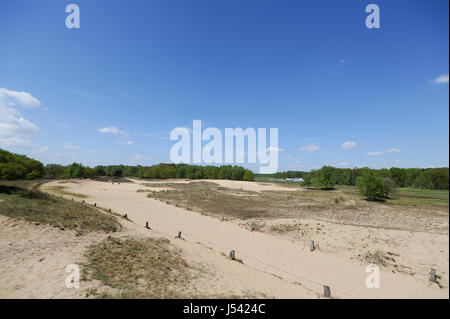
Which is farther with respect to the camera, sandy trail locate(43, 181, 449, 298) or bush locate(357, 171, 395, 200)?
bush locate(357, 171, 395, 200)

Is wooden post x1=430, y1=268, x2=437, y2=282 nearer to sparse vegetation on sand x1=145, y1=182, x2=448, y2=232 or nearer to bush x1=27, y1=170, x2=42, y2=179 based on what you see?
sparse vegetation on sand x1=145, y1=182, x2=448, y2=232

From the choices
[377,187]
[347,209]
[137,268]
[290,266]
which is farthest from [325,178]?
[137,268]

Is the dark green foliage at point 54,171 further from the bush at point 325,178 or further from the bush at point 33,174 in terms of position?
the bush at point 325,178

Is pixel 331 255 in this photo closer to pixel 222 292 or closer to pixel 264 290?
pixel 264 290

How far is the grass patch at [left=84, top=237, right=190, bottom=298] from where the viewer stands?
7137 mm

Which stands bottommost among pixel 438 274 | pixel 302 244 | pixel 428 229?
pixel 302 244

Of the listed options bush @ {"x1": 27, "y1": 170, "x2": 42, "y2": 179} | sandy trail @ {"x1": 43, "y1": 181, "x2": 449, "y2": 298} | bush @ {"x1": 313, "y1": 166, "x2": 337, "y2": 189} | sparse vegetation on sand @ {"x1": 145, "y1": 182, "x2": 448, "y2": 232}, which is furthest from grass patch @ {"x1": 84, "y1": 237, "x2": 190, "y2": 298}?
bush @ {"x1": 313, "y1": 166, "x2": 337, "y2": 189}

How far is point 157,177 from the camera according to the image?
103312 millimetres

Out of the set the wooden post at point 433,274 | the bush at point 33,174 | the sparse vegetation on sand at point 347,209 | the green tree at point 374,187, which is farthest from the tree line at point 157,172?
the wooden post at point 433,274

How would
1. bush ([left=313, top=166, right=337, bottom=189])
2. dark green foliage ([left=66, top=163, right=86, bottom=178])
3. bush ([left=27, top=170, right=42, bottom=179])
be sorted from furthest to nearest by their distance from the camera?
dark green foliage ([left=66, top=163, right=86, bottom=178]) < bush ([left=313, top=166, right=337, bottom=189]) < bush ([left=27, top=170, right=42, bottom=179])

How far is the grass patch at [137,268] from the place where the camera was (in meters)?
7.14

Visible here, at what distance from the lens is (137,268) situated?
29.0 ft
